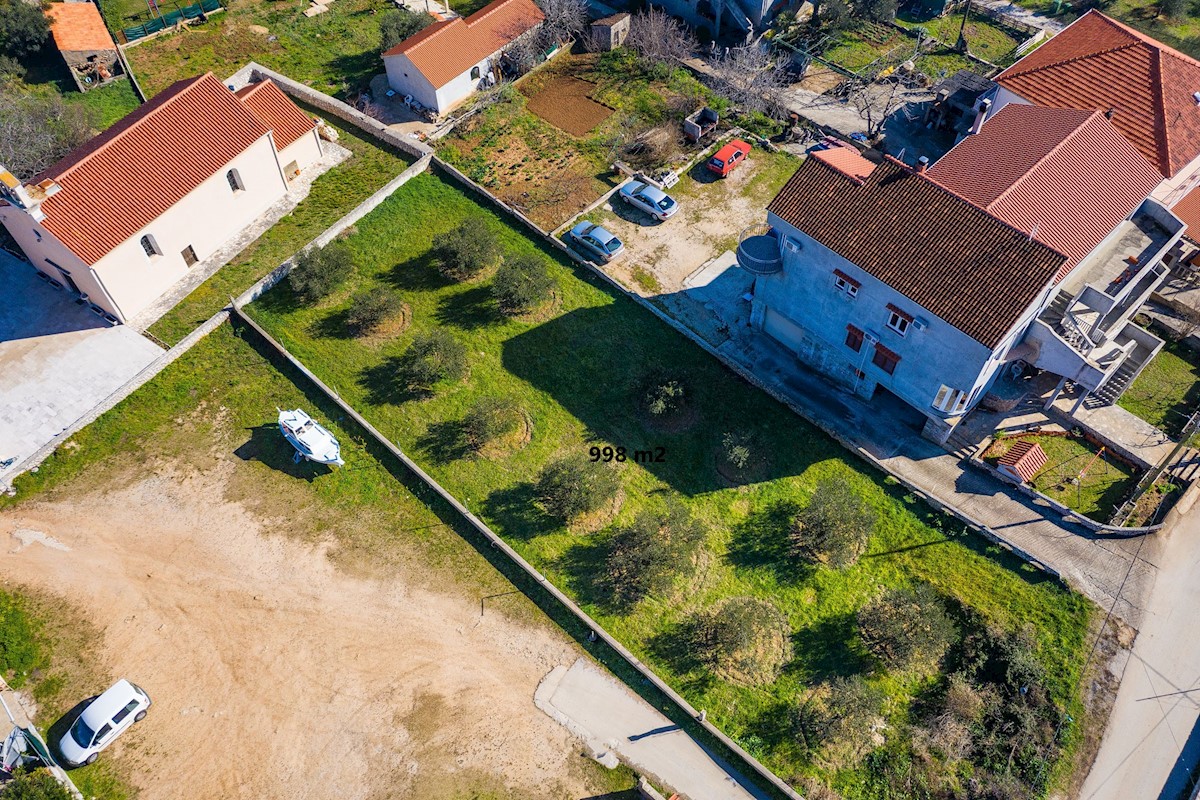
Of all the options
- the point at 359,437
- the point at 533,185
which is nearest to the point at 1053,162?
the point at 533,185

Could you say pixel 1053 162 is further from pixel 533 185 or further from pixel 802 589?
pixel 533 185

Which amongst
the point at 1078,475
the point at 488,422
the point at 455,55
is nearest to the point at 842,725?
the point at 1078,475

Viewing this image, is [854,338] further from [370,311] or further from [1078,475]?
[370,311]

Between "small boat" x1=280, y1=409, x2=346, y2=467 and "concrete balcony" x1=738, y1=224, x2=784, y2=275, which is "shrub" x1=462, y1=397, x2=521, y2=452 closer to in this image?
"small boat" x1=280, y1=409, x2=346, y2=467

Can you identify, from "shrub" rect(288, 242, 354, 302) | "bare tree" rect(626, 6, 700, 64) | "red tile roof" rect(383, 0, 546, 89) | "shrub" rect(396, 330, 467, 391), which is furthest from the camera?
"bare tree" rect(626, 6, 700, 64)

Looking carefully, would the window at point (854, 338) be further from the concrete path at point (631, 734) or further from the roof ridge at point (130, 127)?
the roof ridge at point (130, 127)

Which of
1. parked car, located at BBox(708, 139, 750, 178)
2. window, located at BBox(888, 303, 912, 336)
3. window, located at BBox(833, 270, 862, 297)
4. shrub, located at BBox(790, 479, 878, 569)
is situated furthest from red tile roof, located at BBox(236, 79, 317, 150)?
shrub, located at BBox(790, 479, 878, 569)

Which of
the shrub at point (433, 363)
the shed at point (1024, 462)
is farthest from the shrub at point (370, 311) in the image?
the shed at point (1024, 462)
